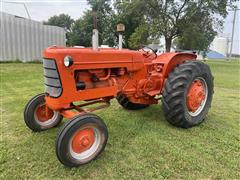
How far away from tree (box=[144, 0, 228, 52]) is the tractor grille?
17905mm

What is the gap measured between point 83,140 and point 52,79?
75 centimetres

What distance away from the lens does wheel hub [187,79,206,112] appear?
3.55m

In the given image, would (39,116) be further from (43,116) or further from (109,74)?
(109,74)

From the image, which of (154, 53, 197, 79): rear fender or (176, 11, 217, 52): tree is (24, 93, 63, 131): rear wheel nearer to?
(154, 53, 197, 79): rear fender

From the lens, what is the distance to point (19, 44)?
1319cm

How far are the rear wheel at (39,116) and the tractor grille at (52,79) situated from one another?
0.61 m

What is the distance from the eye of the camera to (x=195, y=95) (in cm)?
359

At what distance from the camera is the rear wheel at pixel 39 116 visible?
3.13 m

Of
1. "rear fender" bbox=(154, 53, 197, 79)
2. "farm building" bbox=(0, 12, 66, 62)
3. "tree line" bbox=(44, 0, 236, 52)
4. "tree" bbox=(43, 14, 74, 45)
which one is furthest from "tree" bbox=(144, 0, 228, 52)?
"tree" bbox=(43, 14, 74, 45)

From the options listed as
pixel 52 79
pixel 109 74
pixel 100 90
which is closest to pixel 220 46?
pixel 109 74

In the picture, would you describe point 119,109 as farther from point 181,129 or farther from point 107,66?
point 107,66

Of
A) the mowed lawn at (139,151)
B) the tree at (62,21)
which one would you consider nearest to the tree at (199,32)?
the mowed lawn at (139,151)

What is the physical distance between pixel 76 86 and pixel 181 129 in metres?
1.76

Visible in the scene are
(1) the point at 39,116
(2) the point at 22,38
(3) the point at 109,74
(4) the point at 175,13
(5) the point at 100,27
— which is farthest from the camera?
(5) the point at 100,27
